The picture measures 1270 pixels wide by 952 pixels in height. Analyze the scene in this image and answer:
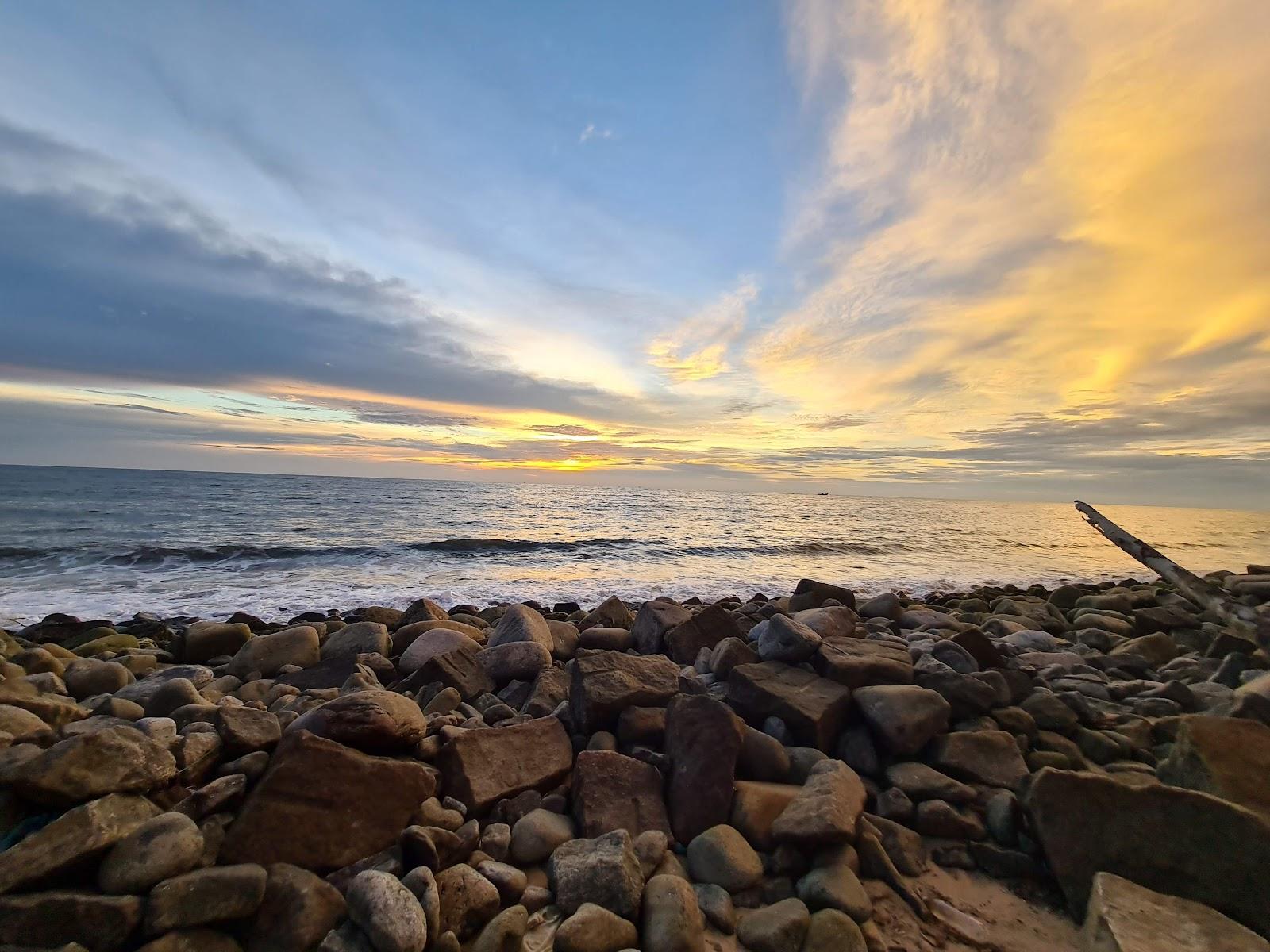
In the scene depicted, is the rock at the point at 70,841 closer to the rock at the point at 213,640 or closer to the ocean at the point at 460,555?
the rock at the point at 213,640

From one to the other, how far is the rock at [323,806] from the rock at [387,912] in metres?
0.44

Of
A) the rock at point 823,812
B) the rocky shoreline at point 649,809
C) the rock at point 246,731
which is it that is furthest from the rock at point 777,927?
the rock at point 246,731

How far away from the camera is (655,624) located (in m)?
7.17

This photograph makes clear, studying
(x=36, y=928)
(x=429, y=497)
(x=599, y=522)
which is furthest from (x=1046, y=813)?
(x=429, y=497)

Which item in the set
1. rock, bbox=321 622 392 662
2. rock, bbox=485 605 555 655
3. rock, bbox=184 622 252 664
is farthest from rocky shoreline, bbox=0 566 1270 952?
rock, bbox=184 622 252 664

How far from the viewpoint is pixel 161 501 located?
40.2m

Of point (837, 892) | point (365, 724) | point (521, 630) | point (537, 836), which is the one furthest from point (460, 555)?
point (837, 892)

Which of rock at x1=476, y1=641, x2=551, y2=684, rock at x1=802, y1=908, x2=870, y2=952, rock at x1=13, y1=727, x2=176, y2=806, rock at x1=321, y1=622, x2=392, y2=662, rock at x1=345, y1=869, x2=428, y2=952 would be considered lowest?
rock at x1=321, y1=622, x2=392, y2=662

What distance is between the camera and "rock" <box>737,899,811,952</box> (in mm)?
2717

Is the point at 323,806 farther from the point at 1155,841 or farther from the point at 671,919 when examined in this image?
the point at 1155,841

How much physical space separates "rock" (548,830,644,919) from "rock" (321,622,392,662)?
5.05 metres

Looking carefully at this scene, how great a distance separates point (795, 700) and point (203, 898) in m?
3.77

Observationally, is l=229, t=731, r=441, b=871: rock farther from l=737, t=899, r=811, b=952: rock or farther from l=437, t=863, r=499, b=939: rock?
l=737, t=899, r=811, b=952: rock

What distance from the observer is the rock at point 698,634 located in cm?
654
